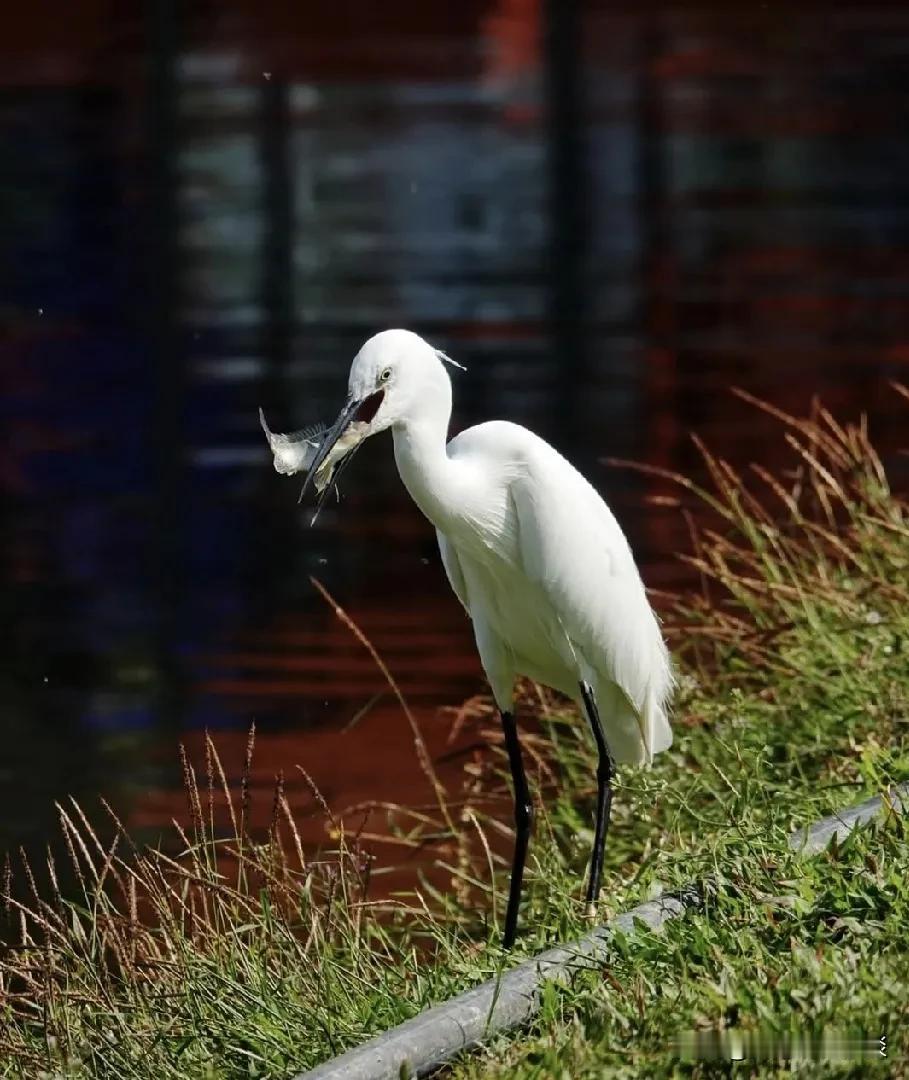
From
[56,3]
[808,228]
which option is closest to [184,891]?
[808,228]

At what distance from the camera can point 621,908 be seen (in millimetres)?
3369

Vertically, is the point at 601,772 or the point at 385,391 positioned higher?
the point at 385,391

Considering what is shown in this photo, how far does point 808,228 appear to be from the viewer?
41.1 feet

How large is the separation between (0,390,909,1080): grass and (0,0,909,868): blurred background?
7.16 feet

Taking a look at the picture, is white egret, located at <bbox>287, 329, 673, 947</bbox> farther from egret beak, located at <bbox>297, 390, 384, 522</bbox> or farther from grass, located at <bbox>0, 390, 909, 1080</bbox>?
grass, located at <bbox>0, 390, 909, 1080</bbox>

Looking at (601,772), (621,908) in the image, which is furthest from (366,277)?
(621,908)

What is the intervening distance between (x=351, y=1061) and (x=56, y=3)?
12369mm

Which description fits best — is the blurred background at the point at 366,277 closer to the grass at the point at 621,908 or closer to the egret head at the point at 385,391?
the grass at the point at 621,908

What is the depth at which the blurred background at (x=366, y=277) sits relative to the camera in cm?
788

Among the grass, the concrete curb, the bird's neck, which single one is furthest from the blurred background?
the concrete curb

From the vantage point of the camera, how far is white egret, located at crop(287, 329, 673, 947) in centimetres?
354

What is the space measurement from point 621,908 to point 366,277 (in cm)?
876

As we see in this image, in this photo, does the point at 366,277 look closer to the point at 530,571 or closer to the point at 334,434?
the point at 530,571

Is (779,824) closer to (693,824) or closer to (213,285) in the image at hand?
(693,824)
